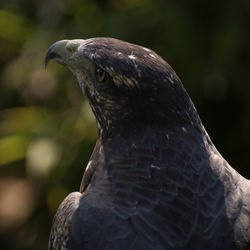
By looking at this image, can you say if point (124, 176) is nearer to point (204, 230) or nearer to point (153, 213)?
point (153, 213)

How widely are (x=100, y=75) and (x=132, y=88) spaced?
0.19 meters

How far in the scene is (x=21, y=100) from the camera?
7270mm

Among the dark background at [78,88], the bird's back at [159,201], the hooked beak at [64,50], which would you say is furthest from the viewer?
the dark background at [78,88]

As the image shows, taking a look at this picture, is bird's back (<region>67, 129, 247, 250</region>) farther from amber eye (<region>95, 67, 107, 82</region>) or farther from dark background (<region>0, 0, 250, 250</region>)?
dark background (<region>0, 0, 250, 250</region>)

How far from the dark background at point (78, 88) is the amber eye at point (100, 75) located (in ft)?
9.33

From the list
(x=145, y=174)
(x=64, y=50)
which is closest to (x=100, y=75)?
(x=64, y=50)

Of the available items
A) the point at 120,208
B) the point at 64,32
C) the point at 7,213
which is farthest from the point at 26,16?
the point at 120,208

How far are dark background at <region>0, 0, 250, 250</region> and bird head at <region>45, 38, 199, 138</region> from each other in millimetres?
2793

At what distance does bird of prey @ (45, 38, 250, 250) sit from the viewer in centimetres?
260

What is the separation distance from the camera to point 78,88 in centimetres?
627

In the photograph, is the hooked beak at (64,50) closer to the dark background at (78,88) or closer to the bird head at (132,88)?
the bird head at (132,88)

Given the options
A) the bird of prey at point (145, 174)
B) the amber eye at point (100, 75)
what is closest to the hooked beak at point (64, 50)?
the bird of prey at point (145, 174)

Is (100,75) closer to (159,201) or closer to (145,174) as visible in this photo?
(145,174)

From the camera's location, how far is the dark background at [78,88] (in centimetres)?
574
